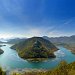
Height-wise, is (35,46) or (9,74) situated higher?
(35,46)

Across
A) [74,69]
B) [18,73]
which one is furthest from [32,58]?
[74,69]

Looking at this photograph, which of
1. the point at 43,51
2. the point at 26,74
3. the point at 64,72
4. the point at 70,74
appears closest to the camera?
the point at 64,72

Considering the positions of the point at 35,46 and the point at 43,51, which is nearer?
the point at 43,51

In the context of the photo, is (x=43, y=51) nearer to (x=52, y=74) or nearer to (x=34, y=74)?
(x=34, y=74)

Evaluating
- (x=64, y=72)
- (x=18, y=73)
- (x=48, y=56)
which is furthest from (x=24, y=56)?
(x=64, y=72)

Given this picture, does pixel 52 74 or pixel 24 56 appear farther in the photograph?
pixel 24 56

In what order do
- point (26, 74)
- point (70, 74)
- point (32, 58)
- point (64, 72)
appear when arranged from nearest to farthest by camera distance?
point (64, 72) < point (70, 74) < point (26, 74) < point (32, 58)

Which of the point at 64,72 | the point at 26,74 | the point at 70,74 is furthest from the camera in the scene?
the point at 26,74

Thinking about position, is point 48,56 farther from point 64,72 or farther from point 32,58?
point 64,72

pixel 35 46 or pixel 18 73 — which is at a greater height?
pixel 35 46
